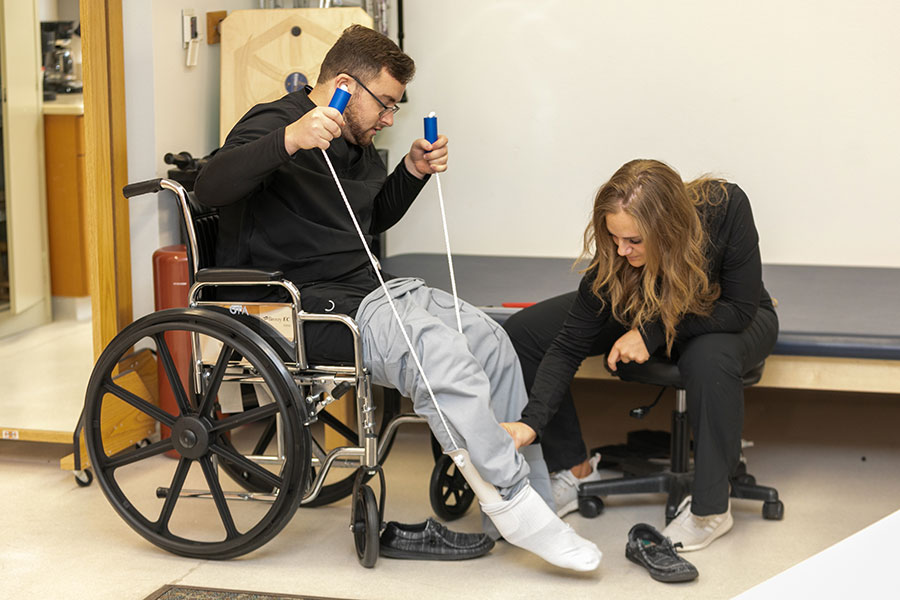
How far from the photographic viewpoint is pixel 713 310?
7.82ft

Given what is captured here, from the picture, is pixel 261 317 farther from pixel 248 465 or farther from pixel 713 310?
pixel 713 310

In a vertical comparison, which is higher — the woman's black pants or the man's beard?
the man's beard

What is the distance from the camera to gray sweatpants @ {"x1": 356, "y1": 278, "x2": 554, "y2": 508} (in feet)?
6.86

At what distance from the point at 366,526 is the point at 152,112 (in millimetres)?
1474

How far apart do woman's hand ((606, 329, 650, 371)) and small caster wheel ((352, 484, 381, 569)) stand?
2.14ft

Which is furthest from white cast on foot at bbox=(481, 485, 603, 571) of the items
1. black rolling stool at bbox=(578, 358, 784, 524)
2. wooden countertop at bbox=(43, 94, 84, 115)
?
wooden countertop at bbox=(43, 94, 84, 115)

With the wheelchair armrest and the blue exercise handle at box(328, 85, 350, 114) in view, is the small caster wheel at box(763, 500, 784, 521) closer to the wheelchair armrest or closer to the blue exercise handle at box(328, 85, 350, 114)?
the wheelchair armrest

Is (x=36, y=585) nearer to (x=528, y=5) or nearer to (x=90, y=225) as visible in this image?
(x=90, y=225)

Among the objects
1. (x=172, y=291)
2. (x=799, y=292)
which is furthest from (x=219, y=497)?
(x=799, y=292)

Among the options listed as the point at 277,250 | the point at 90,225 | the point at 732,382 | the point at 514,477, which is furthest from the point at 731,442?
the point at 90,225

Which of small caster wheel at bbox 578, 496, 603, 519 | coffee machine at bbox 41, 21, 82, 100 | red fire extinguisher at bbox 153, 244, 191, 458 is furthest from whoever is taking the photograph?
coffee machine at bbox 41, 21, 82, 100

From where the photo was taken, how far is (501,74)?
3.78 meters

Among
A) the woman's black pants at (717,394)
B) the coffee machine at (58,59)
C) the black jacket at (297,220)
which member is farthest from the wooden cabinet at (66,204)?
the woman's black pants at (717,394)

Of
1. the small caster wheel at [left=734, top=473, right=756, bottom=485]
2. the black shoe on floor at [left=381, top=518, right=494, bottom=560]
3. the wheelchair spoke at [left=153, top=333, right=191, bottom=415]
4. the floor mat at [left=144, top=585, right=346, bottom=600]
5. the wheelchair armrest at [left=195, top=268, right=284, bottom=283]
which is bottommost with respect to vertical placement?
the floor mat at [left=144, top=585, right=346, bottom=600]
